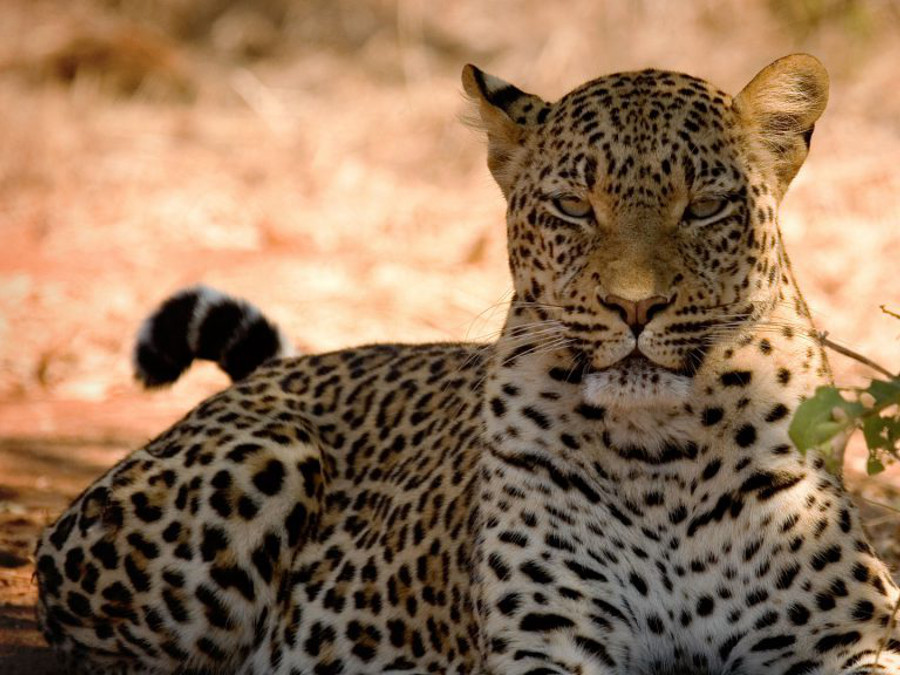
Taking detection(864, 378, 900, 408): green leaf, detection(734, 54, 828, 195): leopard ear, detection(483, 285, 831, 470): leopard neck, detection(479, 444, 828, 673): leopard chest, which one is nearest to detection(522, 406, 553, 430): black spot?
detection(483, 285, 831, 470): leopard neck

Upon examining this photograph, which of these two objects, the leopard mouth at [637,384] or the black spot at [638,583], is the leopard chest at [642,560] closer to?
the black spot at [638,583]

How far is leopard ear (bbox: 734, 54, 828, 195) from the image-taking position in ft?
17.5

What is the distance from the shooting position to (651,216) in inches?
197

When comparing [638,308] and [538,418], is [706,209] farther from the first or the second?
[538,418]

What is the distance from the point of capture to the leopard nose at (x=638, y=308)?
4781mm

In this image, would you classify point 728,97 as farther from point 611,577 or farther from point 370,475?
point 370,475

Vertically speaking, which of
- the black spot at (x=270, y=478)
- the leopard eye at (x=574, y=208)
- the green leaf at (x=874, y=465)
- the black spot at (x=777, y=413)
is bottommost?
the black spot at (x=270, y=478)

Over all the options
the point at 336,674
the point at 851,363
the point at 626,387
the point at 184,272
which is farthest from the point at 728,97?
the point at 184,272

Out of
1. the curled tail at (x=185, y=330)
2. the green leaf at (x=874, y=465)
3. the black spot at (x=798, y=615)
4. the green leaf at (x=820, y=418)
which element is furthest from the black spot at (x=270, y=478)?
the green leaf at (x=820, y=418)

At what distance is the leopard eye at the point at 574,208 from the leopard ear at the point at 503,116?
1.42ft

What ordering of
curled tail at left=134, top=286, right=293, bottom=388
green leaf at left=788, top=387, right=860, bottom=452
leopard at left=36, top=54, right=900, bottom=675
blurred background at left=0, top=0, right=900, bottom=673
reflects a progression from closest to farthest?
green leaf at left=788, top=387, right=860, bottom=452 < leopard at left=36, top=54, right=900, bottom=675 < curled tail at left=134, top=286, right=293, bottom=388 < blurred background at left=0, top=0, right=900, bottom=673

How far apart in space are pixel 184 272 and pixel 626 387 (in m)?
8.60

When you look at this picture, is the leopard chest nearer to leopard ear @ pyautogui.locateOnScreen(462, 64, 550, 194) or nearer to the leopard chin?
the leopard chin

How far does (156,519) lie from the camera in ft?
20.6
